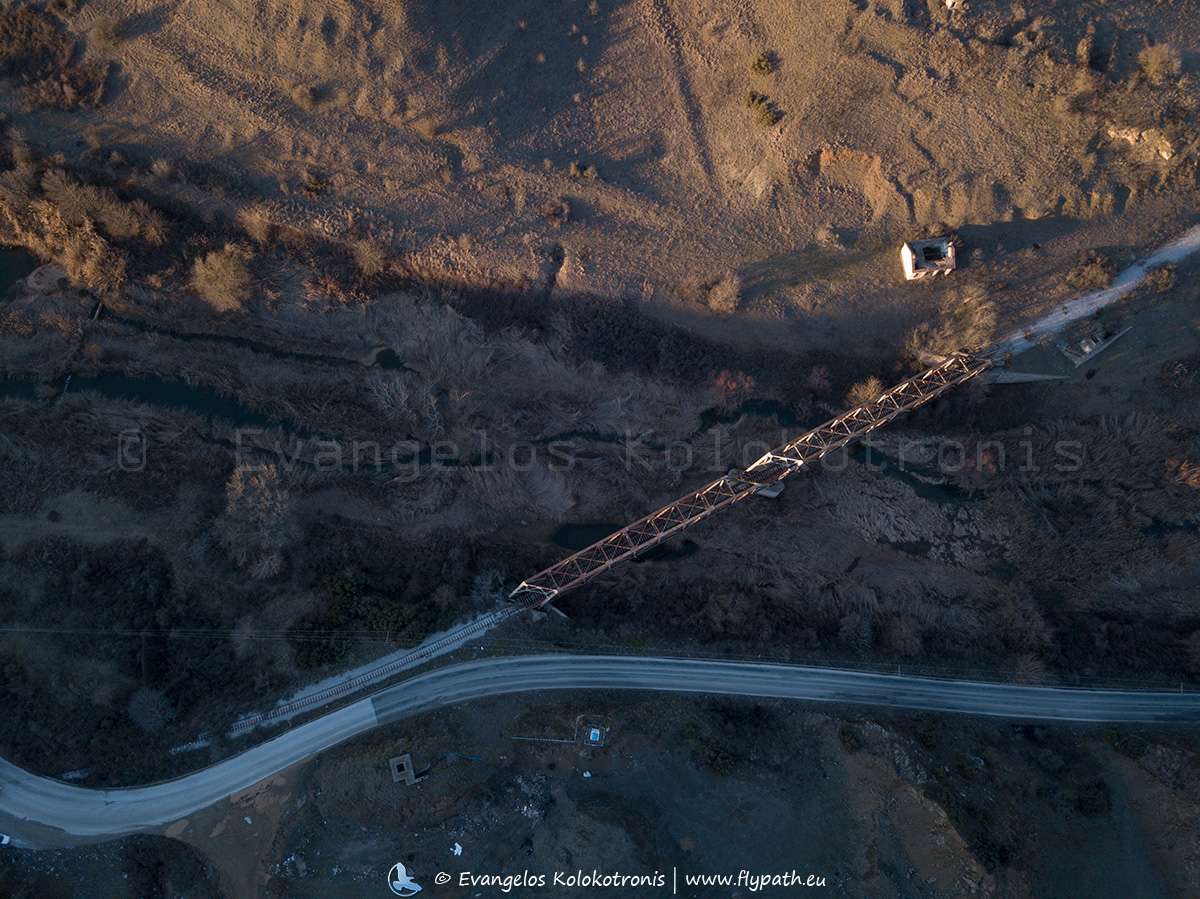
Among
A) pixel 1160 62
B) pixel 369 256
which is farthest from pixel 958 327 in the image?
pixel 369 256

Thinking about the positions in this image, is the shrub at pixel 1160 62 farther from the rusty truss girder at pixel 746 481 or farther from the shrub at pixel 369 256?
the shrub at pixel 369 256

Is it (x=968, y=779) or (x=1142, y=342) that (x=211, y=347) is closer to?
(x=968, y=779)

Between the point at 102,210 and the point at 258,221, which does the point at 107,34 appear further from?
the point at 258,221

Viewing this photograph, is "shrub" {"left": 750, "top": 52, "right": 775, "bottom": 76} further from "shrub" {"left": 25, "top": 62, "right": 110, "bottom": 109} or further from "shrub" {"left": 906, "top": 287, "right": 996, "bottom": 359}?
"shrub" {"left": 25, "top": 62, "right": 110, "bottom": 109}

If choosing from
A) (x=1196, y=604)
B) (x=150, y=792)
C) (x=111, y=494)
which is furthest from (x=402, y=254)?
(x=1196, y=604)

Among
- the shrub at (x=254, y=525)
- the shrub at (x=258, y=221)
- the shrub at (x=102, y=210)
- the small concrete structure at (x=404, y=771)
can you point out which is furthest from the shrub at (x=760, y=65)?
the small concrete structure at (x=404, y=771)

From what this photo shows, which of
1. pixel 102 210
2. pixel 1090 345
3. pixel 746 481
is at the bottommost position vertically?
pixel 746 481

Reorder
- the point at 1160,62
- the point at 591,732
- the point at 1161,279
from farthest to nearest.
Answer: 1. the point at 1161,279
2. the point at 1160,62
3. the point at 591,732
